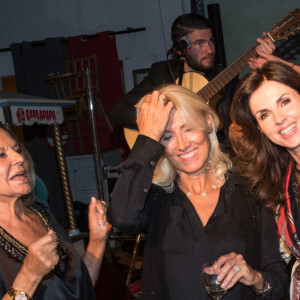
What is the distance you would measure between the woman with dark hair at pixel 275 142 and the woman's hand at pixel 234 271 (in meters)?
0.31

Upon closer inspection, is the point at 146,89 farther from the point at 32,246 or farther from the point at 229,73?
the point at 32,246

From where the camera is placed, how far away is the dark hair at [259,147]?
1.92 meters

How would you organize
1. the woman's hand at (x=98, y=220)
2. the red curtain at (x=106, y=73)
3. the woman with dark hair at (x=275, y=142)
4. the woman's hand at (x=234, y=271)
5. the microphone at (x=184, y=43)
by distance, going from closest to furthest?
the woman's hand at (x=234, y=271) < the woman with dark hair at (x=275, y=142) < the woman's hand at (x=98, y=220) < the microphone at (x=184, y=43) < the red curtain at (x=106, y=73)

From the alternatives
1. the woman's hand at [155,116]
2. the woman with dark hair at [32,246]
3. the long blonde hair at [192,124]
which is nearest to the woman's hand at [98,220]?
the woman with dark hair at [32,246]

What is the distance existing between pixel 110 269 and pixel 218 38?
11.0 ft

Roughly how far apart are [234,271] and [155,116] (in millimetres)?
658

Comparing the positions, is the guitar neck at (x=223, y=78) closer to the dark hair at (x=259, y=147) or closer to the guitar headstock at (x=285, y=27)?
the guitar headstock at (x=285, y=27)

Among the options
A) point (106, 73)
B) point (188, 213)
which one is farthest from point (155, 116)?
point (106, 73)

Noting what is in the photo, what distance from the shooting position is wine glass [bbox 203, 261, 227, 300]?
159 centimetres

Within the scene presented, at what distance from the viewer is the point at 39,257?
163cm

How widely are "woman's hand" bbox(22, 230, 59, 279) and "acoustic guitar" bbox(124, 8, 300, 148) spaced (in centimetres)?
202

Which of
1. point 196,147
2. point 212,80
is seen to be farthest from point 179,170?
point 212,80

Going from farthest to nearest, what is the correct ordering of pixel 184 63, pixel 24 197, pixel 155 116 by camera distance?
pixel 184 63
pixel 24 197
pixel 155 116

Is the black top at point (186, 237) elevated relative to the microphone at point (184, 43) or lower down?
lower down
